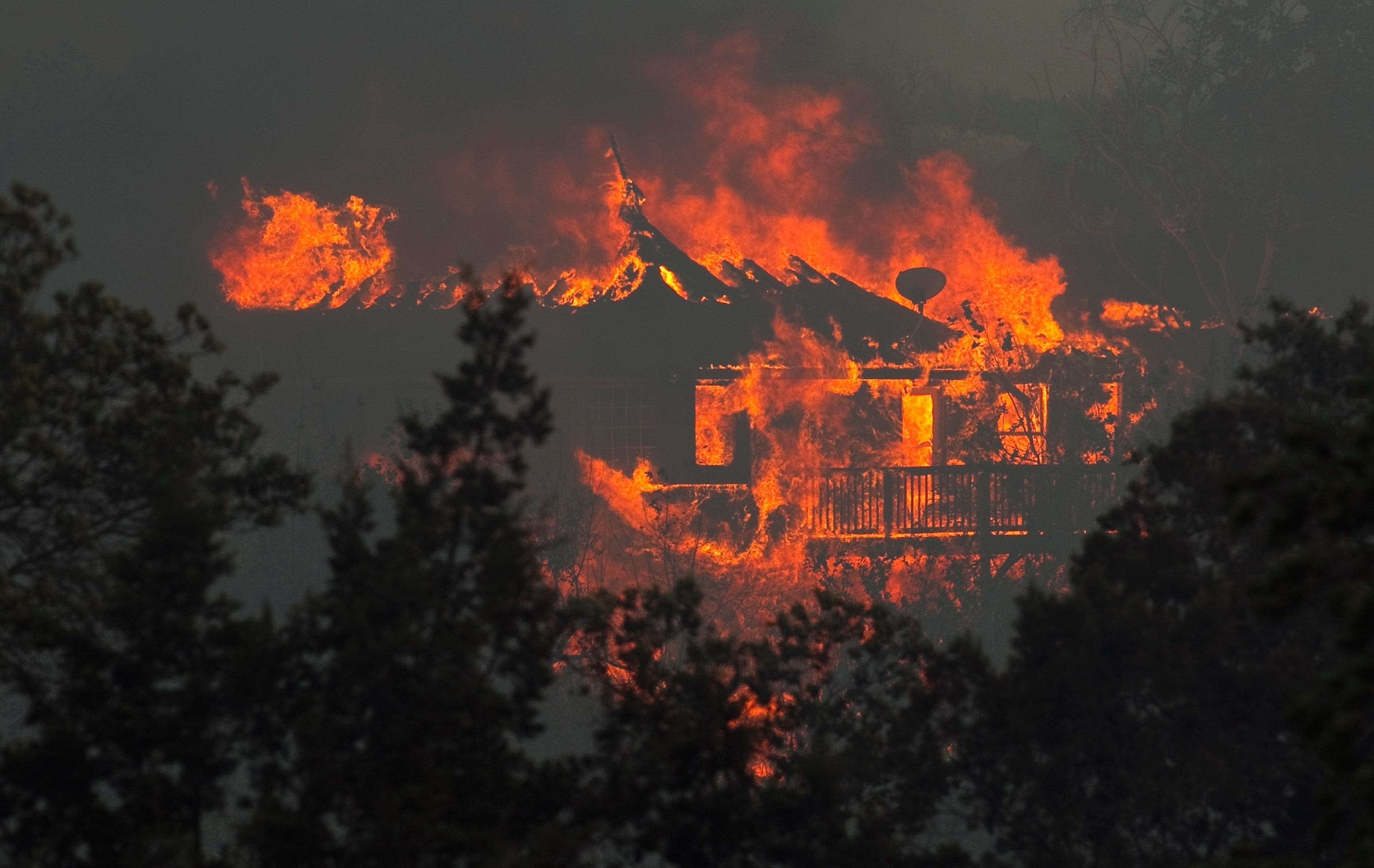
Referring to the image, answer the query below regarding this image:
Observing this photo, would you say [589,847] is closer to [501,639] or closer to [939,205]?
[501,639]

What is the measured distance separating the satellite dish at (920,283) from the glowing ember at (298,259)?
1048 cm

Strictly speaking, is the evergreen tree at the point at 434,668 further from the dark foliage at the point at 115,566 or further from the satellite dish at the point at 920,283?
the satellite dish at the point at 920,283

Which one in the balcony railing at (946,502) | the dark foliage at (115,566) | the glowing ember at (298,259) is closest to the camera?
the dark foliage at (115,566)

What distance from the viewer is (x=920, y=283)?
97.8ft

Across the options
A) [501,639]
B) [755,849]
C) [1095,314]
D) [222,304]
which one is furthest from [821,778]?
[1095,314]

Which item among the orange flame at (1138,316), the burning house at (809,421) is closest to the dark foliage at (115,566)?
the burning house at (809,421)

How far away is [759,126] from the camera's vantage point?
3303 centimetres

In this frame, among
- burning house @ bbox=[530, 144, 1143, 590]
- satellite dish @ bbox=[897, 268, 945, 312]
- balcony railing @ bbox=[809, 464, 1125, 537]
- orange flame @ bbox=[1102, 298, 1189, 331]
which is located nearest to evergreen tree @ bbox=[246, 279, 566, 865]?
burning house @ bbox=[530, 144, 1143, 590]

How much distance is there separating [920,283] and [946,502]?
4.92 meters

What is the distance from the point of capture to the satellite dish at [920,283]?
29781 millimetres

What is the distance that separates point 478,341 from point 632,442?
65.1ft

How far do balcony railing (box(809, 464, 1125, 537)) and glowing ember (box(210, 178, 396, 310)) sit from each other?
9849 millimetres

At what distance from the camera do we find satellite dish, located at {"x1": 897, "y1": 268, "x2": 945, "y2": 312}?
29.8 metres

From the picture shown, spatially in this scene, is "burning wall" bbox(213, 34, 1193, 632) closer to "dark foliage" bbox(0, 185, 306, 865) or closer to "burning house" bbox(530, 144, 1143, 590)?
"burning house" bbox(530, 144, 1143, 590)
